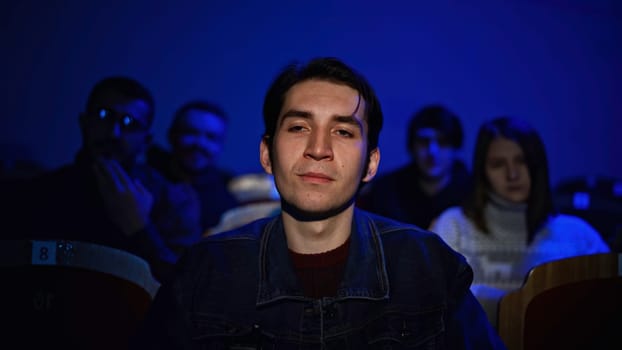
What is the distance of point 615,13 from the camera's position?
481 centimetres

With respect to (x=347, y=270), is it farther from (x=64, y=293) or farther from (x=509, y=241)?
(x=509, y=241)

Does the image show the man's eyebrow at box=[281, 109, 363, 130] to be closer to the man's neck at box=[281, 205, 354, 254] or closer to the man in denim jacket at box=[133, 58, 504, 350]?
the man in denim jacket at box=[133, 58, 504, 350]

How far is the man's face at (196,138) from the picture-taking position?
2820 millimetres

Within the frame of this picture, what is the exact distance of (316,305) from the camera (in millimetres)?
1114

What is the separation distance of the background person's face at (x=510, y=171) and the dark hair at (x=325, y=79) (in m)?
1.01

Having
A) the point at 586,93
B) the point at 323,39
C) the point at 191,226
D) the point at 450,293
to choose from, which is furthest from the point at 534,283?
the point at 586,93

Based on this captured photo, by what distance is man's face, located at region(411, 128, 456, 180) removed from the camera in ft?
8.95

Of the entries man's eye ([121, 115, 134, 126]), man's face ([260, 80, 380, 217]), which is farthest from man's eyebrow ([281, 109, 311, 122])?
man's eye ([121, 115, 134, 126])

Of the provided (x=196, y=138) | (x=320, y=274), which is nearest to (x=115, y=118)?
(x=196, y=138)

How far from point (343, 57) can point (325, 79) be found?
10.3ft

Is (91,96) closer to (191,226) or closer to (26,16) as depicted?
(191,226)

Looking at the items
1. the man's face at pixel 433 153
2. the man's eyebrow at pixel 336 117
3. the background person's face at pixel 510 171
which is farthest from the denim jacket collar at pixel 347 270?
the man's face at pixel 433 153

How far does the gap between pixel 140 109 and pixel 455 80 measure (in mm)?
3192

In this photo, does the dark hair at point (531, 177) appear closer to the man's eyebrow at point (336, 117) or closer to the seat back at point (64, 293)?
the man's eyebrow at point (336, 117)
